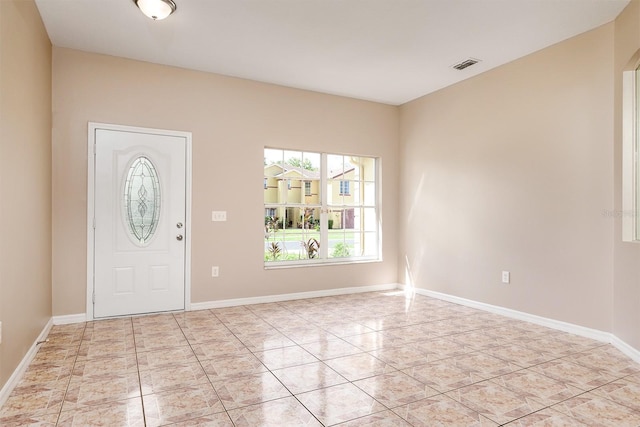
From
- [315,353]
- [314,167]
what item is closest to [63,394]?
[315,353]

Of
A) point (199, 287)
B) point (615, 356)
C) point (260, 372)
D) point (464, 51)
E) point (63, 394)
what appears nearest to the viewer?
point (63, 394)

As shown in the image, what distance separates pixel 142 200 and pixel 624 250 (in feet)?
14.8

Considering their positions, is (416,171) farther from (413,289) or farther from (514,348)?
(514,348)

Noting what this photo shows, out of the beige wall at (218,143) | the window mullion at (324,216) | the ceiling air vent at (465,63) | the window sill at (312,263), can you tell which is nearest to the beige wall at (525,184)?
the ceiling air vent at (465,63)

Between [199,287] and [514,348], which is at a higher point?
[199,287]

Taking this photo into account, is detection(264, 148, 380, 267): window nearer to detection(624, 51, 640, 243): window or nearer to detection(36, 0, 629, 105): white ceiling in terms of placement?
detection(36, 0, 629, 105): white ceiling

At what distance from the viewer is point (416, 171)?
5.51 metres

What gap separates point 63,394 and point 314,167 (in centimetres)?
380

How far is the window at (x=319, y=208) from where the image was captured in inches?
199

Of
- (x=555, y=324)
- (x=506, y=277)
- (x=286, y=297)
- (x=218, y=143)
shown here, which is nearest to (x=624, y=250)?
(x=555, y=324)

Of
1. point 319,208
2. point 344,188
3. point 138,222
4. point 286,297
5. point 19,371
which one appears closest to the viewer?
point 19,371

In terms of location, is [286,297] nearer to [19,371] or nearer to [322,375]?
[322,375]

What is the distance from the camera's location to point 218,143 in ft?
15.0

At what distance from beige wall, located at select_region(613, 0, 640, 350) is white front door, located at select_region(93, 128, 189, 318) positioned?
13.6 ft
